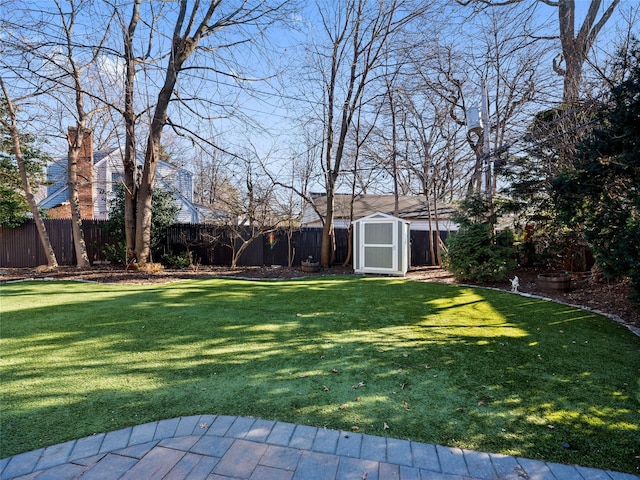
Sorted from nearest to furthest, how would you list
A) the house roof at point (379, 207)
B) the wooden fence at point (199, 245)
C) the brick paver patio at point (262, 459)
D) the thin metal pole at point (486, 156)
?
the brick paver patio at point (262, 459)
the thin metal pole at point (486, 156)
the wooden fence at point (199, 245)
the house roof at point (379, 207)

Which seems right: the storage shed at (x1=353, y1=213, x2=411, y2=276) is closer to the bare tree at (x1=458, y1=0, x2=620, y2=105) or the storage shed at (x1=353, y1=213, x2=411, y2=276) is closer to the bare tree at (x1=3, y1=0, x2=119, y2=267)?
the bare tree at (x1=458, y1=0, x2=620, y2=105)

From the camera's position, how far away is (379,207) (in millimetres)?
18266

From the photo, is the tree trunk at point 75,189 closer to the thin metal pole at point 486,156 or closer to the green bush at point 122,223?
the green bush at point 122,223

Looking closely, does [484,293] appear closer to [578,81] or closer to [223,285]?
[578,81]

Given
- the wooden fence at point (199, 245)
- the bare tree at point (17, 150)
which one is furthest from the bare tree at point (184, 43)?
the bare tree at point (17, 150)

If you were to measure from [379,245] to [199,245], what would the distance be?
6.32m

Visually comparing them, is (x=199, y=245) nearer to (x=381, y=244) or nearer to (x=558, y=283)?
(x=381, y=244)

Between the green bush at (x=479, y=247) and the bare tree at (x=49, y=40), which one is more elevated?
the bare tree at (x=49, y=40)

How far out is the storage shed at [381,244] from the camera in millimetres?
9195

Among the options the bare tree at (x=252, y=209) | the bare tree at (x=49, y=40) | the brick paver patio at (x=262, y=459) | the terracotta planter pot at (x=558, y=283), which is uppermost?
the bare tree at (x=49, y=40)

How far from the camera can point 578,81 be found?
261 inches

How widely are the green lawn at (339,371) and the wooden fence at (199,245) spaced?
240 inches

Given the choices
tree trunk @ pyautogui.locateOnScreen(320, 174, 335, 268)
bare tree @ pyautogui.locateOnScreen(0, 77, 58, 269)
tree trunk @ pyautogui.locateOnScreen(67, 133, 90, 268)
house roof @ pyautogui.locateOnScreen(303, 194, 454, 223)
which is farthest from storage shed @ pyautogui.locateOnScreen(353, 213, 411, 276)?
bare tree @ pyautogui.locateOnScreen(0, 77, 58, 269)

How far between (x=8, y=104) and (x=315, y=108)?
8.18m
